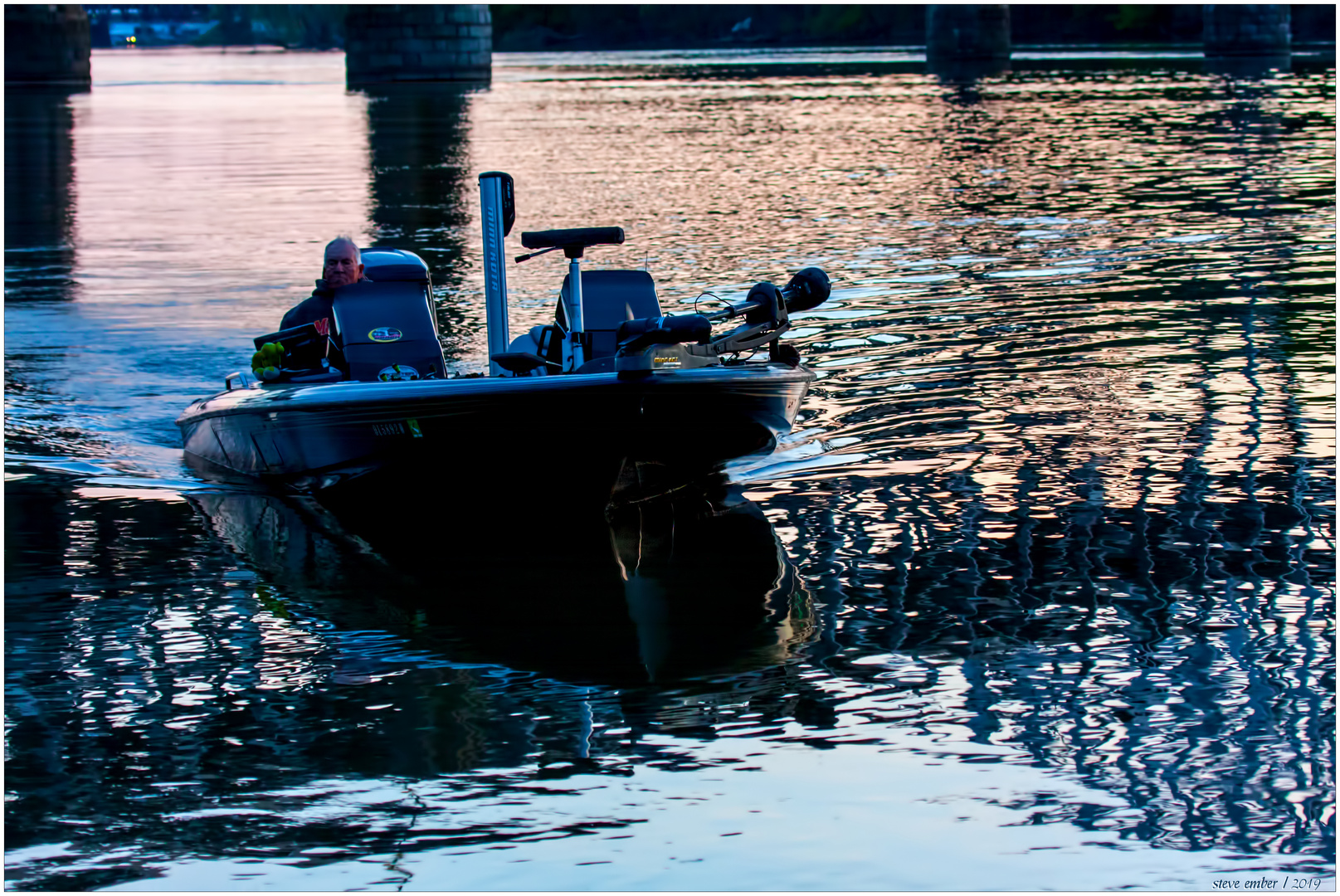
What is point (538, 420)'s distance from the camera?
8078mm

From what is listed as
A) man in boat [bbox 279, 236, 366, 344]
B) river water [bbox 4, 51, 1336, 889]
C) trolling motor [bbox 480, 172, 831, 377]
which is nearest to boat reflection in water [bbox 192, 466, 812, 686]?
river water [bbox 4, 51, 1336, 889]

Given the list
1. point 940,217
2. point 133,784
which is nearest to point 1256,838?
point 133,784

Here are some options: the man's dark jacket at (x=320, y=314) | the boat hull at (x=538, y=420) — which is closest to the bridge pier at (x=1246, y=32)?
the man's dark jacket at (x=320, y=314)

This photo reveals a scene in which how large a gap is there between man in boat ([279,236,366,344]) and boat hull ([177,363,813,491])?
25.6 inches

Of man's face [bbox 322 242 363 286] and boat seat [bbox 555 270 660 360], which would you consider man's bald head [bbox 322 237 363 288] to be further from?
boat seat [bbox 555 270 660 360]

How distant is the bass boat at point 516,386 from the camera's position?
7926 mm

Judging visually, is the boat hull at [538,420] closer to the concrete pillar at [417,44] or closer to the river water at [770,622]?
the river water at [770,622]

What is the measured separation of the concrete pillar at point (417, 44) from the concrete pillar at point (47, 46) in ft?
33.1

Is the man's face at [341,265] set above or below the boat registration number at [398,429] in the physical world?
above

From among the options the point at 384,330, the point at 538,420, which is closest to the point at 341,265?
the point at 384,330

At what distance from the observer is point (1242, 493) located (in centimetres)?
871

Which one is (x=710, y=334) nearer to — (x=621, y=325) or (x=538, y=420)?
(x=621, y=325)

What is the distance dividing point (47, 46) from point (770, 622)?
64471 millimetres

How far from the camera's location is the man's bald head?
956 centimetres
